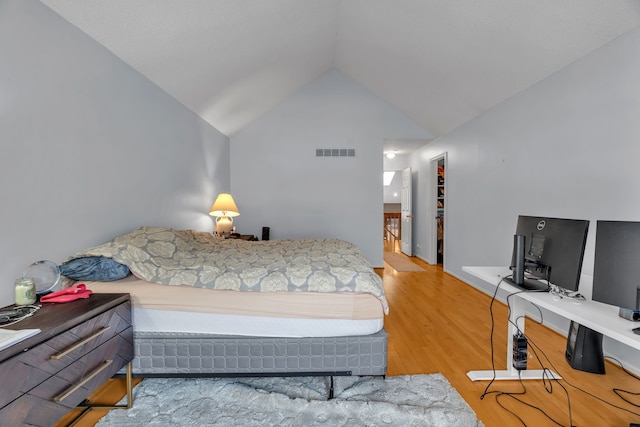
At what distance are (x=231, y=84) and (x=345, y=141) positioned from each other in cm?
210

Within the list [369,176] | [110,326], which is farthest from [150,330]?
[369,176]

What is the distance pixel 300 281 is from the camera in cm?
168

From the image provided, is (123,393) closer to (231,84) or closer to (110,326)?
(110,326)

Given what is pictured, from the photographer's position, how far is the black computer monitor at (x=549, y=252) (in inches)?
56.8

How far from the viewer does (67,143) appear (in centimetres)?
179

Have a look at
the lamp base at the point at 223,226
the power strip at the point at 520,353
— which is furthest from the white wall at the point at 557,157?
the lamp base at the point at 223,226

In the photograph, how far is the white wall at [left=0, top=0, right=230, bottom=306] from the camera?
1.49 metres

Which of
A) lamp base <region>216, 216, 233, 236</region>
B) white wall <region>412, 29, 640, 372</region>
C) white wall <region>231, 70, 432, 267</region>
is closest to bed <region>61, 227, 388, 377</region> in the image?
white wall <region>412, 29, 640, 372</region>

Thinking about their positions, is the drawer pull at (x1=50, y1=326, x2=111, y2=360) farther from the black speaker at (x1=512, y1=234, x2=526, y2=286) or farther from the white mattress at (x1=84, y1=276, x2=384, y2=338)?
the black speaker at (x1=512, y1=234, x2=526, y2=286)

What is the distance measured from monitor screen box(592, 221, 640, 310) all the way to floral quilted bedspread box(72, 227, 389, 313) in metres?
0.98

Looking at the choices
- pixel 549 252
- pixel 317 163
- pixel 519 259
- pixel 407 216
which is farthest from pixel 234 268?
pixel 407 216

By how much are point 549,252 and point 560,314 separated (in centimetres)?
40

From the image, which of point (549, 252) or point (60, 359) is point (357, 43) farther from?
point (60, 359)

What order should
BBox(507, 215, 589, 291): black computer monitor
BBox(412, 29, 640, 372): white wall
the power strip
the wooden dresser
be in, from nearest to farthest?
the wooden dresser → BBox(507, 215, 589, 291): black computer monitor → the power strip → BBox(412, 29, 640, 372): white wall
